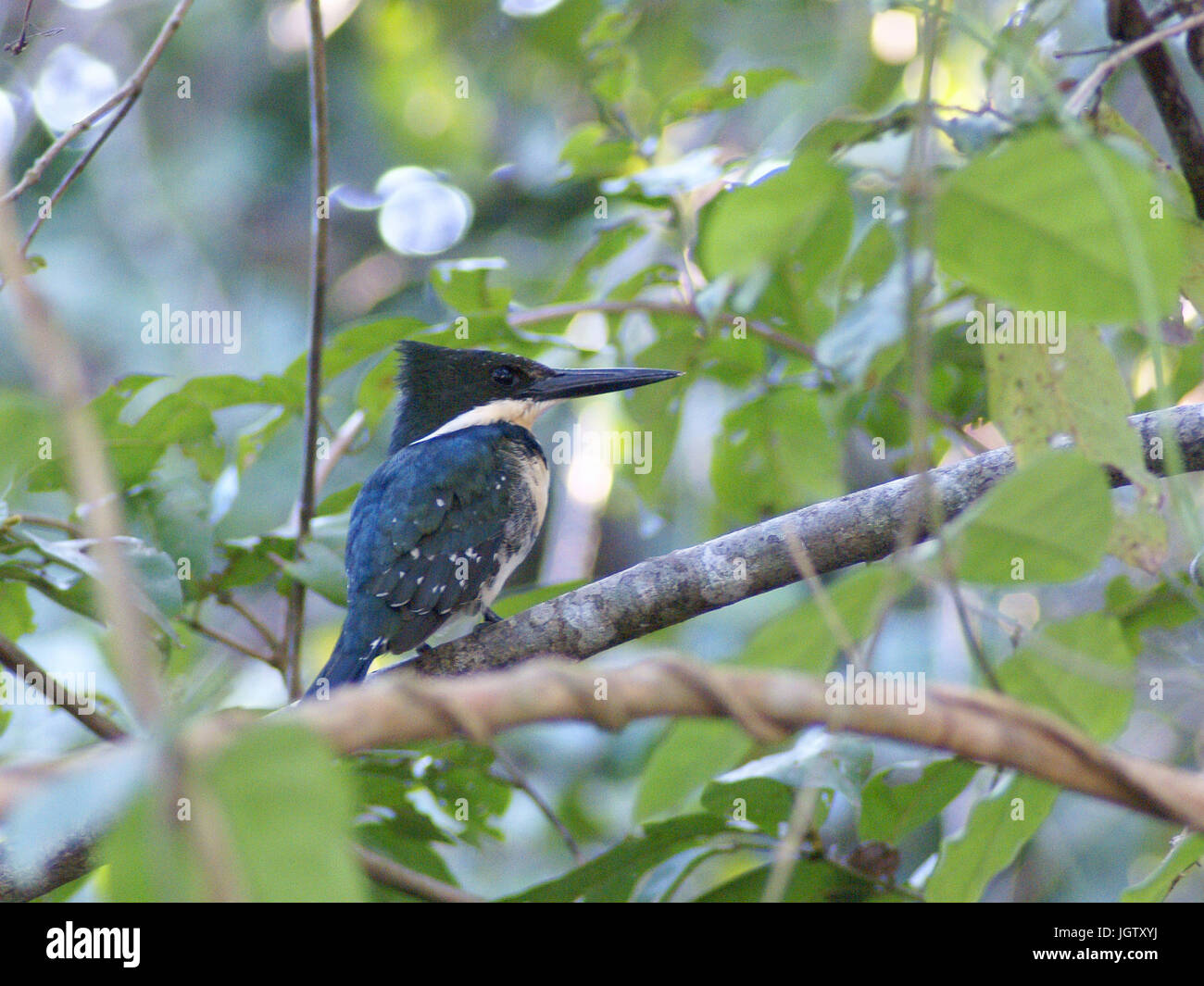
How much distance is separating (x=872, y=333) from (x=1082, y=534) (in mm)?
228

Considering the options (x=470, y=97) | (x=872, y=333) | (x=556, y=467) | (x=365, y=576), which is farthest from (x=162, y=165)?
(x=872, y=333)

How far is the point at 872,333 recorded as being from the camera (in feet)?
2.52

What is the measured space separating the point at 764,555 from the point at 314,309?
2.86ft

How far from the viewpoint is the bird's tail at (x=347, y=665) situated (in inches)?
87.9

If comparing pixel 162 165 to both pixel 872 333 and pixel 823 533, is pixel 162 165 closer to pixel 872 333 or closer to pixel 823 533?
Result: pixel 823 533

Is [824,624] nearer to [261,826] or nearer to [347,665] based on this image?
[261,826]

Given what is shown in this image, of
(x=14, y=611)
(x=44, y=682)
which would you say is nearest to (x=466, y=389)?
(x=14, y=611)

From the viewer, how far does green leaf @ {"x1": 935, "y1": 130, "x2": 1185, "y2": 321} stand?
573mm

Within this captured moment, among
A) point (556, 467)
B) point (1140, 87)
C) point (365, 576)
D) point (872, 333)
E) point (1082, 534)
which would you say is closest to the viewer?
point (1082, 534)

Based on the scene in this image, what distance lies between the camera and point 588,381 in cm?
271

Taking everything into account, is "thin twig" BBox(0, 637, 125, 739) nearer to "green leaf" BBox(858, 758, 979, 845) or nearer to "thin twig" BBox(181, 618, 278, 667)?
"thin twig" BBox(181, 618, 278, 667)

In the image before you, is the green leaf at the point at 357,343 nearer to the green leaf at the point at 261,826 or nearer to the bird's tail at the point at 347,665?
the bird's tail at the point at 347,665

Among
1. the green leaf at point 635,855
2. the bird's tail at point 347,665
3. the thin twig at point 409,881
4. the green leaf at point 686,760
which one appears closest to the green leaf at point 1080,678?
the green leaf at point 686,760

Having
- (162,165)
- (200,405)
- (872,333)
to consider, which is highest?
(162,165)
